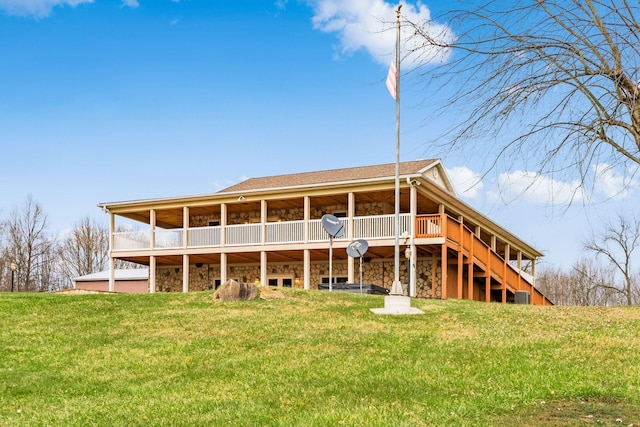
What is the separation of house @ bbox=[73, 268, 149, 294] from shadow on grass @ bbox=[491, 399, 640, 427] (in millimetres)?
29760

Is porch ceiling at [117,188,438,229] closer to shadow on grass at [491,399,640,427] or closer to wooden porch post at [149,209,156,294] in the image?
wooden porch post at [149,209,156,294]

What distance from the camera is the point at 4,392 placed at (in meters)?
8.86

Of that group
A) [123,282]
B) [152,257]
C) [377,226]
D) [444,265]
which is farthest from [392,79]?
[123,282]

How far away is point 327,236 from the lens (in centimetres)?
2320

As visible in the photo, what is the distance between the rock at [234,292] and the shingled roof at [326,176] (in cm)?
847

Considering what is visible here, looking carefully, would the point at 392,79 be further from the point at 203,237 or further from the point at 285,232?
the point at 203,237

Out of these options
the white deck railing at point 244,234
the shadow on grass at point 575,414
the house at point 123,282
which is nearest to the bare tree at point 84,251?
the house at point 123,282

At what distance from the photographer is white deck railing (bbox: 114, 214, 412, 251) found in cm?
2239

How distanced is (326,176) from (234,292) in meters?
12.6

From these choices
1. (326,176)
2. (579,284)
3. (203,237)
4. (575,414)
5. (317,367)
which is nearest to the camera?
(575,414)

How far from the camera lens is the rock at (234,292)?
51.6 feet

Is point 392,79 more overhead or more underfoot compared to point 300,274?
more overhead

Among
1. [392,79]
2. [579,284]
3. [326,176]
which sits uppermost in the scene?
[392,79]

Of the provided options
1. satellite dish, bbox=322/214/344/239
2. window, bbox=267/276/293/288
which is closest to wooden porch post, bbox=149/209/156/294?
window, bbox=267/276/293/288
